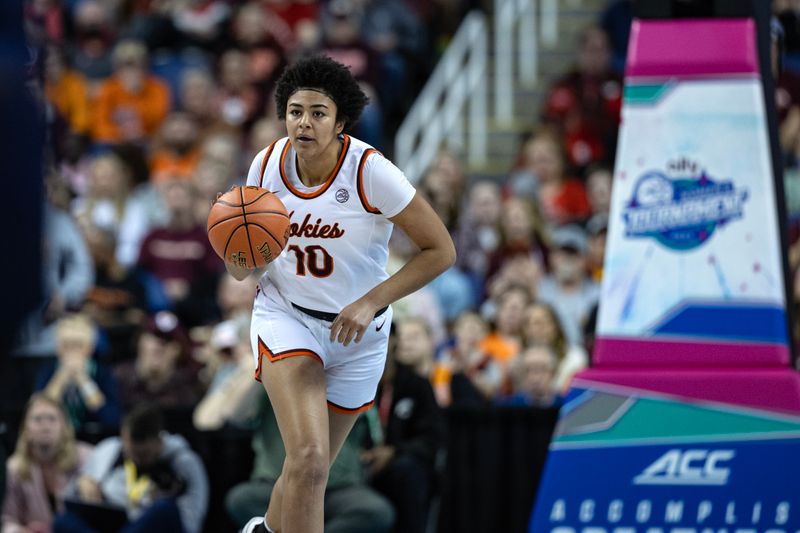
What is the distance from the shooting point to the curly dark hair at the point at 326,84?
5754 mm

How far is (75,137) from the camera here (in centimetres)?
1444

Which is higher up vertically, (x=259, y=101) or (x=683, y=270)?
(x=259, y=101)

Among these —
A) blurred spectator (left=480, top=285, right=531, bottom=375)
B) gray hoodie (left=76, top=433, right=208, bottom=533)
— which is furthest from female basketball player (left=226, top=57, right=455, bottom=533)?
blurred spectator (left=480, top=285, right=531, bottom=375)

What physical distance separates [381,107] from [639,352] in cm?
807

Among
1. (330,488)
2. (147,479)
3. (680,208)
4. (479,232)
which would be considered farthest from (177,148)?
(680,208)

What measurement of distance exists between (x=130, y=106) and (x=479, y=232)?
14.6 feet

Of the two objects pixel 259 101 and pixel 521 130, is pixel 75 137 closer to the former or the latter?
pixel 259 101

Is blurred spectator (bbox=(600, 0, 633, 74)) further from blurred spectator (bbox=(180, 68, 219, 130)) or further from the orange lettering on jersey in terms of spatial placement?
the orange lettering on jersey

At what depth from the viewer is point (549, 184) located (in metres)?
12.8

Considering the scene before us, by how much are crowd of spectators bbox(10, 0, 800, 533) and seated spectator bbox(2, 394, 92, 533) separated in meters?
0.01

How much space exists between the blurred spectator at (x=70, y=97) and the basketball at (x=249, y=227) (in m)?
9.50

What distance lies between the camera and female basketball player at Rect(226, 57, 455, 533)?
561 cm

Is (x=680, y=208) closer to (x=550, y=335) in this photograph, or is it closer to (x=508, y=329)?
(x=550, y=335)

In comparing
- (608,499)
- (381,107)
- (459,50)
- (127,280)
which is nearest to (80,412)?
(127,280)
